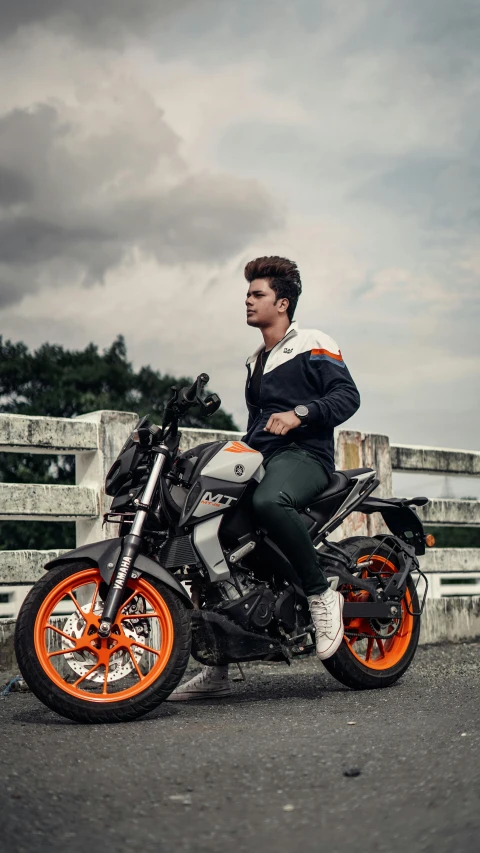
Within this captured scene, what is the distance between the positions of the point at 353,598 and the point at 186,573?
106 centimetres

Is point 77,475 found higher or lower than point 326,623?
higher

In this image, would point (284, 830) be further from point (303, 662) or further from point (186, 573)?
point (303, 662)

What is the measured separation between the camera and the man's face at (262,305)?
5488 millimetres

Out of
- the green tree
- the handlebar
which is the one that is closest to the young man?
the handlebar

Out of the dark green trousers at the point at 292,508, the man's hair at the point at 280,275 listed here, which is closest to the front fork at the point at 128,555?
the dark green trousers at the point at 292,508

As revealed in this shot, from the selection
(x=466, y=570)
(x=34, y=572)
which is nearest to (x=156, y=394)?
(x=466, y=570)

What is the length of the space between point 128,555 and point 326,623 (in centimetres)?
113

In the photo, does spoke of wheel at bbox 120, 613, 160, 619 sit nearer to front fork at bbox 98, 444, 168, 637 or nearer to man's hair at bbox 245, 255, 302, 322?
front fork at bbox 98, 444, 168, 637

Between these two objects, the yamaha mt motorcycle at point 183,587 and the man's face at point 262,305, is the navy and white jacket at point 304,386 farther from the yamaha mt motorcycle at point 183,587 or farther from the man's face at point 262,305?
the yamaha mt motorcycle at point 183,587

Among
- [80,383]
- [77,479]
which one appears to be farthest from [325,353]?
[80,383]

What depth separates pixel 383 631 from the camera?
5.60 meters

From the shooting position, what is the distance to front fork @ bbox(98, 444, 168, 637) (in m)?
4.32

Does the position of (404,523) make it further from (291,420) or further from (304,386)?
(291,420)

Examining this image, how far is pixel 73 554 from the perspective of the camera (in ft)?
14.5
